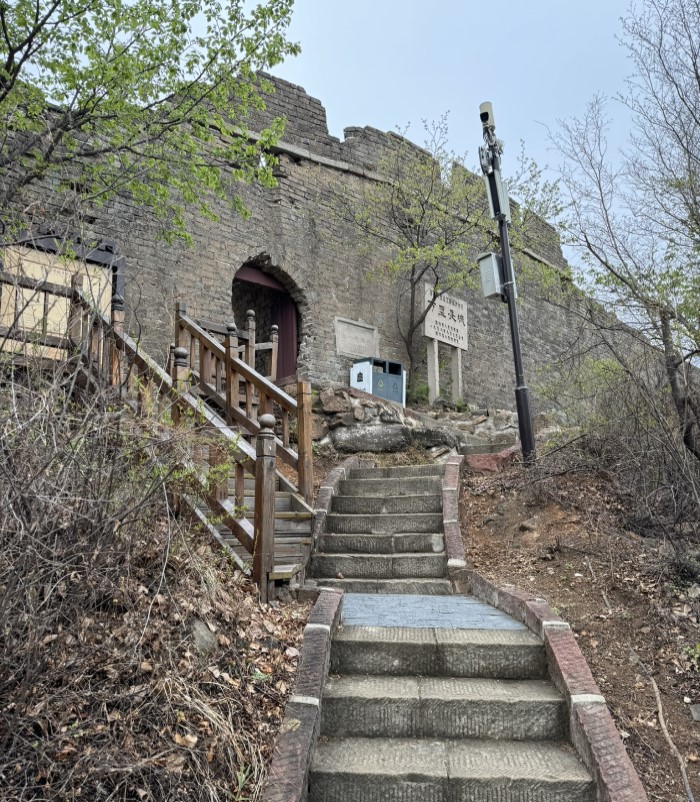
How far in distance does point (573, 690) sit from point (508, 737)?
0.39 metres

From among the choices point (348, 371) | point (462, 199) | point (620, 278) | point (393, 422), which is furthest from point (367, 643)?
point (462, 199)

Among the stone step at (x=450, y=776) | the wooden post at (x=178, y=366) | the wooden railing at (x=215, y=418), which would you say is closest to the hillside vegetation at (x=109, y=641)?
the stone step at (x=450, y=776)

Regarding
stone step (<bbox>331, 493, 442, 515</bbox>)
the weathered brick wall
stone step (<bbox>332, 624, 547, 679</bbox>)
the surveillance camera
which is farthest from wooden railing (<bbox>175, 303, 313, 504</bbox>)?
the surveillance camera

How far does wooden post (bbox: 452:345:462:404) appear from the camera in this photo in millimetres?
13656

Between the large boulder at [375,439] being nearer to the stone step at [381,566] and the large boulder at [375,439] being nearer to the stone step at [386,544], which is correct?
the stone step at [386,544]

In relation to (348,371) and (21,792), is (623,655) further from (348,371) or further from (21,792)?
(348,371)

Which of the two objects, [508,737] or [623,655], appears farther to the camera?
[623,655]

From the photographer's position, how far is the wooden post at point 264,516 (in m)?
4.21

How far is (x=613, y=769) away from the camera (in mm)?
2682

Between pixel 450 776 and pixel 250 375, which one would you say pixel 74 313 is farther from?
pixel 450 776

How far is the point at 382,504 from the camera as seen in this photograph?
6410 mm

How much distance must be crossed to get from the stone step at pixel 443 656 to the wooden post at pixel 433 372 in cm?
941

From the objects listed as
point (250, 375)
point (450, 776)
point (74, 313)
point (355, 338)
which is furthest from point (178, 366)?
point (355, 338)

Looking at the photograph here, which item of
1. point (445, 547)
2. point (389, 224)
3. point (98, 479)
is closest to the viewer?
point (98, 479)
